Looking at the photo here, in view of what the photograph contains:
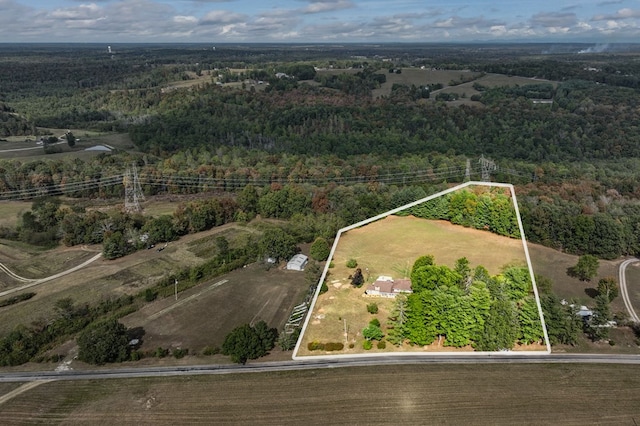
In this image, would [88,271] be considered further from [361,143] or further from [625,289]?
[361,143]

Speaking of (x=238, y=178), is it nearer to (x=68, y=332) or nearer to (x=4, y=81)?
(x=68, y=332)

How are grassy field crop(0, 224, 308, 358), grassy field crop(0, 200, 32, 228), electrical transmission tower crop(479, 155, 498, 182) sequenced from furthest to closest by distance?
grassy field crop(0, 200, 32, 228) < electrical transmission tower crop(479, 155, 498, 182) < grassy field crop(0, 224, 308, 358)

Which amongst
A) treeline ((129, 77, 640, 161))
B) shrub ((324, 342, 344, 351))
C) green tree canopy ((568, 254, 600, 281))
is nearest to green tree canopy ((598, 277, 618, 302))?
green tree canopy ((568, 254, 600, 281))

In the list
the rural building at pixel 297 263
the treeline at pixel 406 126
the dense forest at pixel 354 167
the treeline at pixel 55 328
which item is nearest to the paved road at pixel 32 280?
the dense forest at pixel 354 167

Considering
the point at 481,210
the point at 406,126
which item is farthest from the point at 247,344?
the point at 406,126

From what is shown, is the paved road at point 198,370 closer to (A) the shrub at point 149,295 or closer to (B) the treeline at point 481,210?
(A) the shrub at point 149,295

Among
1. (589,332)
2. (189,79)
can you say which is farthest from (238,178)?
(189,79)

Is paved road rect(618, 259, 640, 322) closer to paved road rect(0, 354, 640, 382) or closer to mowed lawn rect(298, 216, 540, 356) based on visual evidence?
paved road rect(0, 354, 640, 382)
